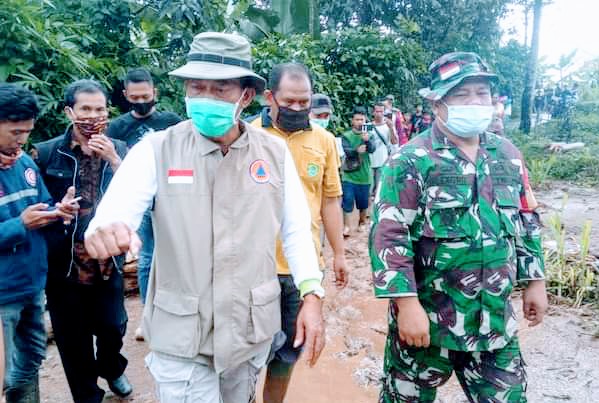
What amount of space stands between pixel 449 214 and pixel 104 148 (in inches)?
69.9

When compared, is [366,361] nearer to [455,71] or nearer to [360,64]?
[455,71]

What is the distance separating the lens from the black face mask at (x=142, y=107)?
141 inches

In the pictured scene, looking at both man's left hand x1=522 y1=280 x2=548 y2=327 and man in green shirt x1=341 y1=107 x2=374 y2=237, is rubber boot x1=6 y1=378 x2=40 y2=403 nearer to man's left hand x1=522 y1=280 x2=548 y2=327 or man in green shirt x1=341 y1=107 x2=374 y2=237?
man's left hand x1=522 y1=280 x2=548 y2=327

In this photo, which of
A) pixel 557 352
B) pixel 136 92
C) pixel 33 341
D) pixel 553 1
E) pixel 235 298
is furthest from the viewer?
pixel 553 1

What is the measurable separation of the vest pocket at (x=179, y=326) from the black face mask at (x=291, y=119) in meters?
1.35

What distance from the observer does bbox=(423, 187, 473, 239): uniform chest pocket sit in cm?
210

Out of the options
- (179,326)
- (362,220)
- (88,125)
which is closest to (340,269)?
(179,326)

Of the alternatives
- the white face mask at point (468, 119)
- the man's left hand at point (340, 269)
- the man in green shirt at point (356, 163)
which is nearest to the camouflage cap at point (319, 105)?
the man in green shirt at point (356, 163)

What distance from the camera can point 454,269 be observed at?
2.11 metres

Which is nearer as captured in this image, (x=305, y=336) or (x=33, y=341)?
(x=305, y=336)

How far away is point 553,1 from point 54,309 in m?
16.9

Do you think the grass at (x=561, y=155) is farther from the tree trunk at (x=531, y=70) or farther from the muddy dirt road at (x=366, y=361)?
the muddy dirt road at (x=366, y=361)

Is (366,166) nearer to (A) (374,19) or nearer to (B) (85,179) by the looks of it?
(B) (85,179)

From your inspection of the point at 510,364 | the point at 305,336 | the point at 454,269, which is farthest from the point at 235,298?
the point at 510,364
